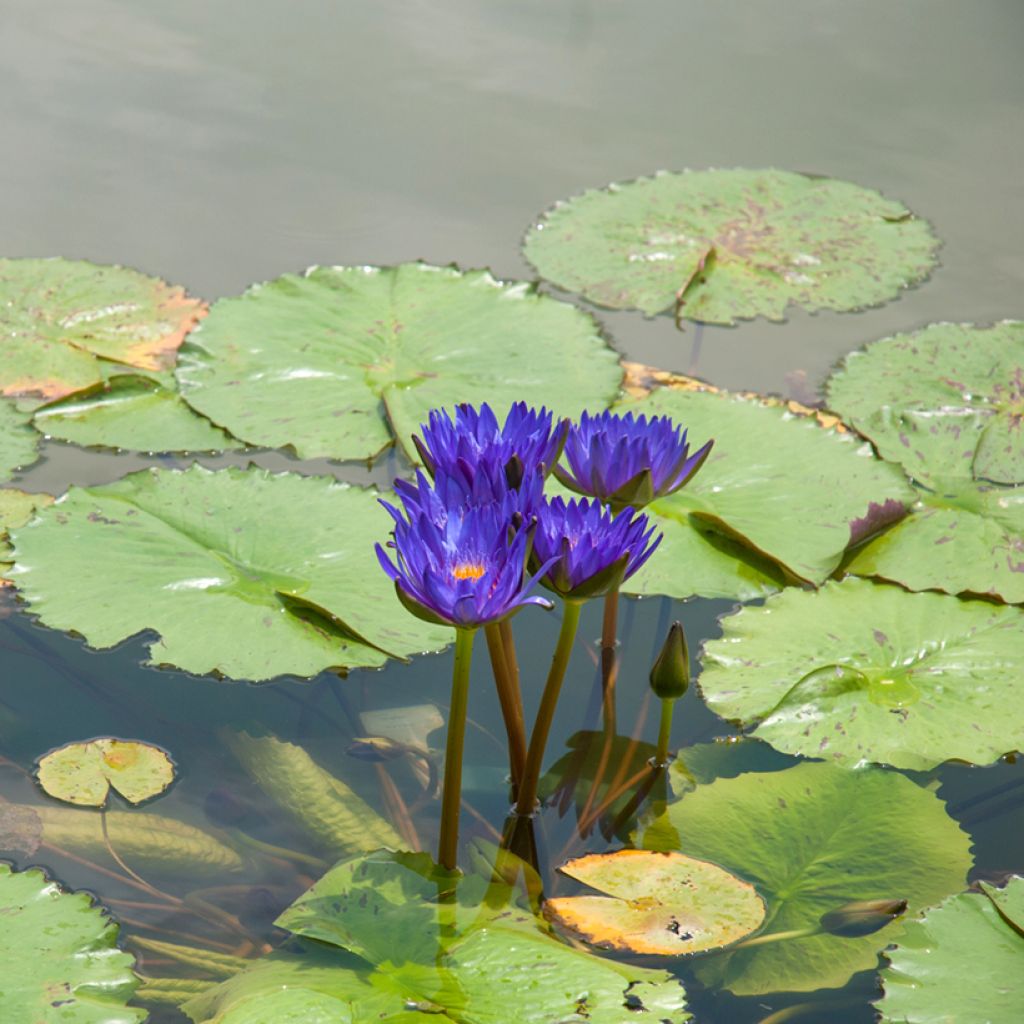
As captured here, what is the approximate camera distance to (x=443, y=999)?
1440 millimetres

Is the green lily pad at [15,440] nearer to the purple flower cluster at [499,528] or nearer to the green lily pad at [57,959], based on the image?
the green lily pad at [57,959]

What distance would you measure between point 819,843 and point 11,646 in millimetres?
1479

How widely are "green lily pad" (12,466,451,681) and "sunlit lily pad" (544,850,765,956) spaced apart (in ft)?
1.75

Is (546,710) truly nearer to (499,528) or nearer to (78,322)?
(499,528)

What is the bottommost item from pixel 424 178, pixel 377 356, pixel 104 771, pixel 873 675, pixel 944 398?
pixel 104 771

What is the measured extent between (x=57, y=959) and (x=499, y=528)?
79 centimetres

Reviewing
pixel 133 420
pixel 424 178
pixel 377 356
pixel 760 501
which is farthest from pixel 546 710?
pixel 424 178

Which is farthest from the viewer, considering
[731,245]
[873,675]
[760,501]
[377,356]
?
[731,245]

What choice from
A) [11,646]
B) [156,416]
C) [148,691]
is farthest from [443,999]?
[156,416]

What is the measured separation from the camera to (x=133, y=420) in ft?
8.93

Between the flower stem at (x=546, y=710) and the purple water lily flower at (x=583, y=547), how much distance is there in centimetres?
7

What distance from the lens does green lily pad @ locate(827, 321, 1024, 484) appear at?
2639 millimetres

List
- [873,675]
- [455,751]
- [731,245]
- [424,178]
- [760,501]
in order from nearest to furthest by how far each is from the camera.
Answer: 1. [455,751]
2. [873,675]
3. [760,501]
4. [731,245]
5. [424,178]

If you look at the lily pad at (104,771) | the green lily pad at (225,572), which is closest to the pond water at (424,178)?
the lily pad at (104,771)
